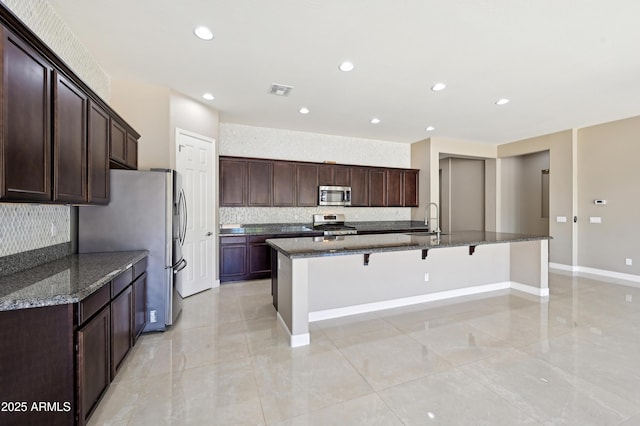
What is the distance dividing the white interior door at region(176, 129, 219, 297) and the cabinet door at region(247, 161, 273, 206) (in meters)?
0.80

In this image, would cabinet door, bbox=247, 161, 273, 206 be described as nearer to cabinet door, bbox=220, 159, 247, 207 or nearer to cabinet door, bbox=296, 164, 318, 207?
cabinet door, bbox=220, 159, 247, 207

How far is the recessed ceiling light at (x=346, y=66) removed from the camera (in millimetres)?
2998

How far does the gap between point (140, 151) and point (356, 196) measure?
3.99 m

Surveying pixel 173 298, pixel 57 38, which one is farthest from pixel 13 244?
pixel 57 38

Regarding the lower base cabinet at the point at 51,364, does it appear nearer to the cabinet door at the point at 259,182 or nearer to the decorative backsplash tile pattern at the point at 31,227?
the decorative backsplash tile pattern at the point at 31,227

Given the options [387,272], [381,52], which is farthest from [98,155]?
[387,272]

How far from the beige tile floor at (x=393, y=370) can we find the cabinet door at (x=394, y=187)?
3.27m

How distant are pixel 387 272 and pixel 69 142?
3.29 metres

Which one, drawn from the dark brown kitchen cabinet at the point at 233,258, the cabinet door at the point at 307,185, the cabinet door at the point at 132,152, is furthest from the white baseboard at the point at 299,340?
the cabinet door at the point at 307,185

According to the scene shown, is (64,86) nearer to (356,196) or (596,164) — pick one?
(356,196)

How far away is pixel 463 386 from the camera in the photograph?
1.97m

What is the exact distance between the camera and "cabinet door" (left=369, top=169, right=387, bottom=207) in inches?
241

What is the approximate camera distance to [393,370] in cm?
217

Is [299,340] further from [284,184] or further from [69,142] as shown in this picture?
[284,184]
